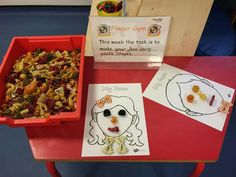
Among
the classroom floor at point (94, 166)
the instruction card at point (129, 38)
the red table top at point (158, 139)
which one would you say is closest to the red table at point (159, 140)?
the red table top at point (158, 139)

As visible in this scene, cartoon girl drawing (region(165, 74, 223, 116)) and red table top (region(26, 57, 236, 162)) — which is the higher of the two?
cartoon girl drawing (region(165, 74, 223, 116))

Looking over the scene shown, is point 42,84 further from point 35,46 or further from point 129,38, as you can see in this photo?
point 129,38

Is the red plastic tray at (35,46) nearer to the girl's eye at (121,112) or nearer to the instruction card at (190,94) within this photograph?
the girl's eye at (121,112)

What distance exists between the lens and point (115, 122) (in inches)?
28.9

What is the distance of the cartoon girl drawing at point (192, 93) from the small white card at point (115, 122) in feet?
0.39

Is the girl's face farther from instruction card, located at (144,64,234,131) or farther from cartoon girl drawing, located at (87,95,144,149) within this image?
instruction card, located at (144,64,234,131)

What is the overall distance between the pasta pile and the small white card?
8 centimetres

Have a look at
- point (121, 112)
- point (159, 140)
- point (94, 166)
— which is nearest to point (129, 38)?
point (121, 112)

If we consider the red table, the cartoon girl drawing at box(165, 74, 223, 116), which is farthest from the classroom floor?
the cartoon girl drawing at box(165, 74, 223, 116)

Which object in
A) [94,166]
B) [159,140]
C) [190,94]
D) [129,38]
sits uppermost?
[129,38]

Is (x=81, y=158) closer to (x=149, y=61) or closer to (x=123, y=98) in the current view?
(x=123, y=98)

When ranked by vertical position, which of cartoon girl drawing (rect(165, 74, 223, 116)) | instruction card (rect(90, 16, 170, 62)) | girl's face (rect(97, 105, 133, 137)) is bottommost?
girl's face (rect(97, 105, 133, 137))

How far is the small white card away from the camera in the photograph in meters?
0.68

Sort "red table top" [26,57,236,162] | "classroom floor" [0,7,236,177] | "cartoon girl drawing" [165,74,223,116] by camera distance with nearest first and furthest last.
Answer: "red table top" [26,57,236,162] → "cartoon girl drawing" [165,74,223,116] → "classroom floor" [0,7,236,177]
